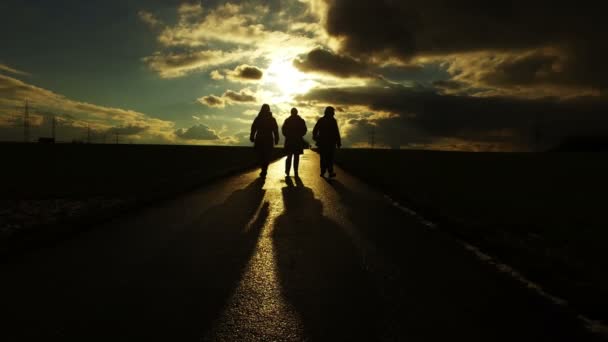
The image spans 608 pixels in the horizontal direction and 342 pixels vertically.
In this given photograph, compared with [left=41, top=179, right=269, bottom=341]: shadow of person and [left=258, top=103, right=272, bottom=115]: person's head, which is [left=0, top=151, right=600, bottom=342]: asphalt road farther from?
[left=258, top=103, right=272, bottom=115]: person's head

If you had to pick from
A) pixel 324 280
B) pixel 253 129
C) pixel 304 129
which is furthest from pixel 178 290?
pixel 304 129

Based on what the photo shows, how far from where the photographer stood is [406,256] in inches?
209

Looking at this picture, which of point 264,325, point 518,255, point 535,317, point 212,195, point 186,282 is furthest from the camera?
point 212,195

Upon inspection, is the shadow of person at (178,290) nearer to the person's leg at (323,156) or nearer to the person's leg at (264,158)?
the person's leg at (264,158)

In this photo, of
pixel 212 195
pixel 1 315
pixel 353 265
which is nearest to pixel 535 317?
pixel 353 265

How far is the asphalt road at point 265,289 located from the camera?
314cm

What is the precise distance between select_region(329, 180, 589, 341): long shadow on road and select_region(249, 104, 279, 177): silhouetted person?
1067cm

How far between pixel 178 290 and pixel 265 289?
774mm

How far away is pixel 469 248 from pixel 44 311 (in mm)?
4826

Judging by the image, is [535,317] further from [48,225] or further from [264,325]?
Result: [48,225]

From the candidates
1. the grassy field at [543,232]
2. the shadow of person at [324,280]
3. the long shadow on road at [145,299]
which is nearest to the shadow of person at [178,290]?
the long shadow on road at [145,299]

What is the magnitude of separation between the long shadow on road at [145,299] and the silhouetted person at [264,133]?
34.8 feet

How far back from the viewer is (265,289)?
158 inches

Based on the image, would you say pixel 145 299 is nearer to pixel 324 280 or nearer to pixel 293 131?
pixel 324 280
